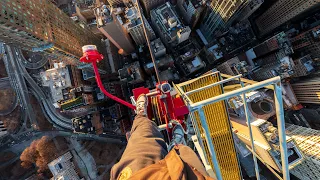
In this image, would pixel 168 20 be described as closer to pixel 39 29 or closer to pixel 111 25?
pixel 111 25

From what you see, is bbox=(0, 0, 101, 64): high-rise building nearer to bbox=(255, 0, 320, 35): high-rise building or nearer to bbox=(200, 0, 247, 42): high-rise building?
bbox=(200, 0, 247, 42): high-rise building

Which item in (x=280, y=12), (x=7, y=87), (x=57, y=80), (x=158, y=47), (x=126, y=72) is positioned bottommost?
(x=126, y=72)

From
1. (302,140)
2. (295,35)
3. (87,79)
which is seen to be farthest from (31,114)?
(295,35)

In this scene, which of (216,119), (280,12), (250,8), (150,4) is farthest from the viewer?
(280,12)

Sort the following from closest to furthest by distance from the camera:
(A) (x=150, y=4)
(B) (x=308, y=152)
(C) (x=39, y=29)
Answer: (C) (x=39, y=29) < (B) (x=308, y=152) < (A) (x=150, y=4)

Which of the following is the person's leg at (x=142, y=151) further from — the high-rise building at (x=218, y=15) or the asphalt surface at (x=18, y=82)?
the asphalt surface at (x=18, y=82)

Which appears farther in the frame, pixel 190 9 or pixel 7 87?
pixel 190 9

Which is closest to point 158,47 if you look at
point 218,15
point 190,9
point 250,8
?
point 190,9
